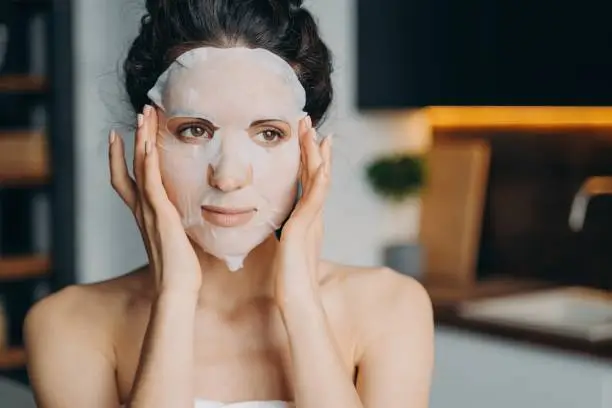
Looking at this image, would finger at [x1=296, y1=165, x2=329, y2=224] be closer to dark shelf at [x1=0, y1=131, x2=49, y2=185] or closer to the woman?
the woman

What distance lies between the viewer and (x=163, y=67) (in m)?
1.02

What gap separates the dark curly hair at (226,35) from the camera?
1000 mm

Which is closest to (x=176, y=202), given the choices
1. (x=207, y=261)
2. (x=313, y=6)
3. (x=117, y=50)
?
(x=207, y=261)

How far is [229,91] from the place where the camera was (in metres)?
0.97

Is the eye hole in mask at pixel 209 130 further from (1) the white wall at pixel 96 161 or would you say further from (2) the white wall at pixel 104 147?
(1) the white wall at pixel 96 161

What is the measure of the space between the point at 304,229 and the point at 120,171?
0.20 meters

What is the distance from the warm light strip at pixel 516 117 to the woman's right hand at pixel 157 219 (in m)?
1.89

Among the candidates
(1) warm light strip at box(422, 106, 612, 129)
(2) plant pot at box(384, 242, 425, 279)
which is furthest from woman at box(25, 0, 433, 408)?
(2) plant pot at box(384, 242, 425, 279)

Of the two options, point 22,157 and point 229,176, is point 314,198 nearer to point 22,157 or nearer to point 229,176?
point 229,176

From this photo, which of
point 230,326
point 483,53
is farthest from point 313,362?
point 483,53

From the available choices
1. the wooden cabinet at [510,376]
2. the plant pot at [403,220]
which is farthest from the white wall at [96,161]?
the wooden cabinet at [510,376]

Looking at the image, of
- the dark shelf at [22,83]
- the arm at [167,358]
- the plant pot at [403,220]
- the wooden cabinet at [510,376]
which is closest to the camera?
the arm at [167,358]

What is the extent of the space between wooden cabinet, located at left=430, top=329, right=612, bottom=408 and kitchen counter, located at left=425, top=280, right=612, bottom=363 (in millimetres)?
18

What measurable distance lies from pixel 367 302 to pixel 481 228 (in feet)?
6.95
